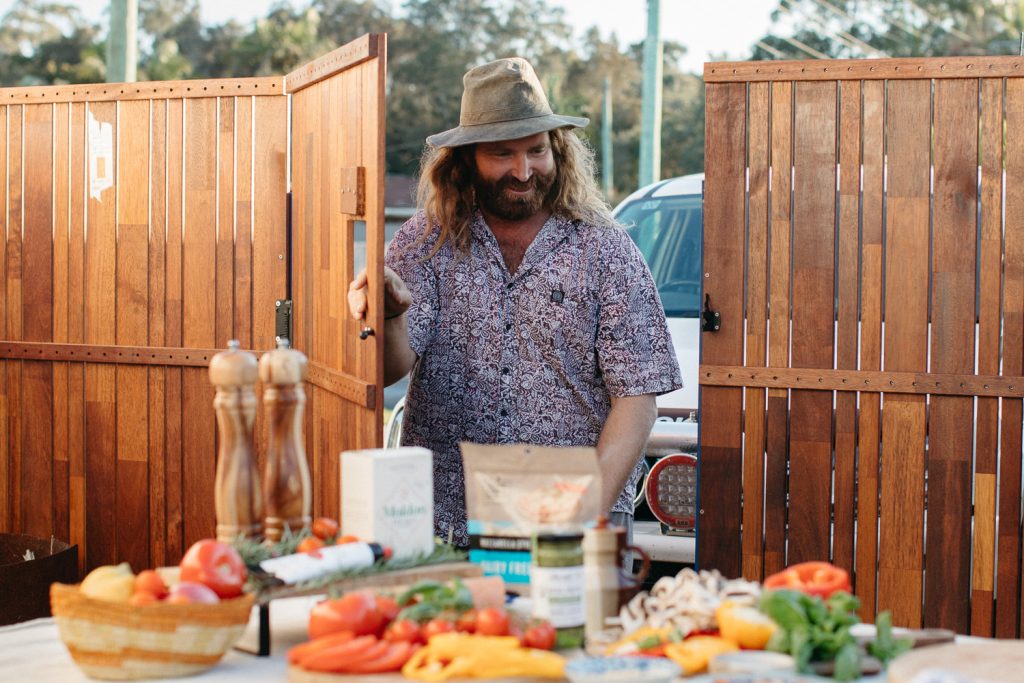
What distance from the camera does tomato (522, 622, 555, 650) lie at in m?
2.21

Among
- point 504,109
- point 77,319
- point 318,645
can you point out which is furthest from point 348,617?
point 77,319

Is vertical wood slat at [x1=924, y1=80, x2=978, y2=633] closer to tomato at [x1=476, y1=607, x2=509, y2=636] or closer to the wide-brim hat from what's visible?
the wide-brim hat

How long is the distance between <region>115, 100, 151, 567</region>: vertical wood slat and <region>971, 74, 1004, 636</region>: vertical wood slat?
10.3ft

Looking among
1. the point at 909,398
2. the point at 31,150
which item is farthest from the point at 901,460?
the point at 31,150

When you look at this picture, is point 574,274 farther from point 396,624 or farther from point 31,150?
point 31,150

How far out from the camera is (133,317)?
5.43 metres

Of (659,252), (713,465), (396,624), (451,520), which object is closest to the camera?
(396,624)

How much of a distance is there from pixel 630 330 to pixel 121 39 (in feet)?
27.7

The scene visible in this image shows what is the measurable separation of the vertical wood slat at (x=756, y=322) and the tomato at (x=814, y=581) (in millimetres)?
2531

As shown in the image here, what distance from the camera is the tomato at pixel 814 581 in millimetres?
2268

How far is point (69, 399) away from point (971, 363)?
3.47 m

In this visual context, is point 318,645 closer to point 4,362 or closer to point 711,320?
point 711,320

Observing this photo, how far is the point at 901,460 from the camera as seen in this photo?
15.4ft

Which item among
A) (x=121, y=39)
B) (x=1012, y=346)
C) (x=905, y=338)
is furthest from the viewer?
(x=121, y=39)
